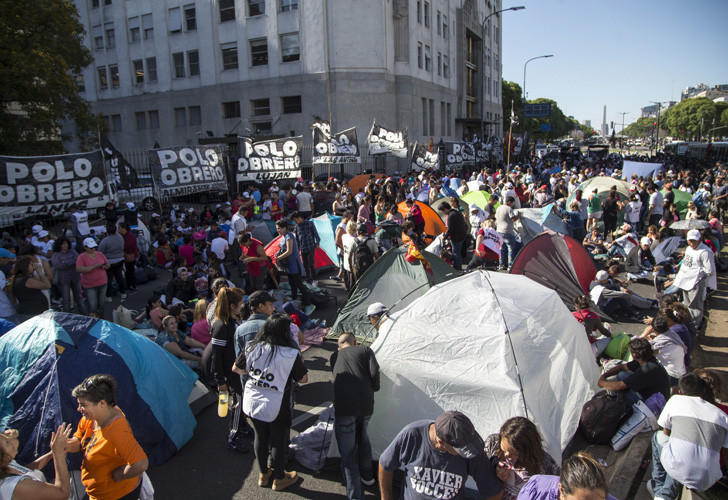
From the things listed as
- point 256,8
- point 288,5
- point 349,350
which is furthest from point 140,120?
point 349,350

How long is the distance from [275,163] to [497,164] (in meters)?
20.3

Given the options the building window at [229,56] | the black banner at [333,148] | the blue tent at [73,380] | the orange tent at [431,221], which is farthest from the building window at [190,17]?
the blue tent at [73,380]

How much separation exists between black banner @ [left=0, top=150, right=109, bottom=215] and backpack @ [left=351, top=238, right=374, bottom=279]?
6.62 meters

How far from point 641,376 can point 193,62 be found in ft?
118

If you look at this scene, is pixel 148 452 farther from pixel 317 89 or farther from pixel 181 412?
pixel 317 89

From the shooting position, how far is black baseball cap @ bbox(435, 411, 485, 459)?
290 centimetres

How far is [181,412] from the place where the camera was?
16.7ft

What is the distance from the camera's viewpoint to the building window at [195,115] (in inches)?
1368

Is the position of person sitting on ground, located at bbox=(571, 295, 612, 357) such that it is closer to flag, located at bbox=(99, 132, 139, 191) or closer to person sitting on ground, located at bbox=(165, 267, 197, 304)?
person sitting on ground, located at bbox=(165, 267, 197, 304)

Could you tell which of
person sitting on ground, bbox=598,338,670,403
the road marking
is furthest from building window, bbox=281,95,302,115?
person sitting on ground, bbox=598,338,670,403

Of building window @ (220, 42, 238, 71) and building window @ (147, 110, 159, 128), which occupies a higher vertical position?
building window @ (220, 42, 238, 71)

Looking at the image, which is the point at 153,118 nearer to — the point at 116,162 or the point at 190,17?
the point at 190,17

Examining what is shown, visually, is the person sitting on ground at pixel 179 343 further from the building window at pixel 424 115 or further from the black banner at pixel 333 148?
the building window at pixel 424 115

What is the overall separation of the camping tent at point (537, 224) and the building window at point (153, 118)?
3261 centimetres
